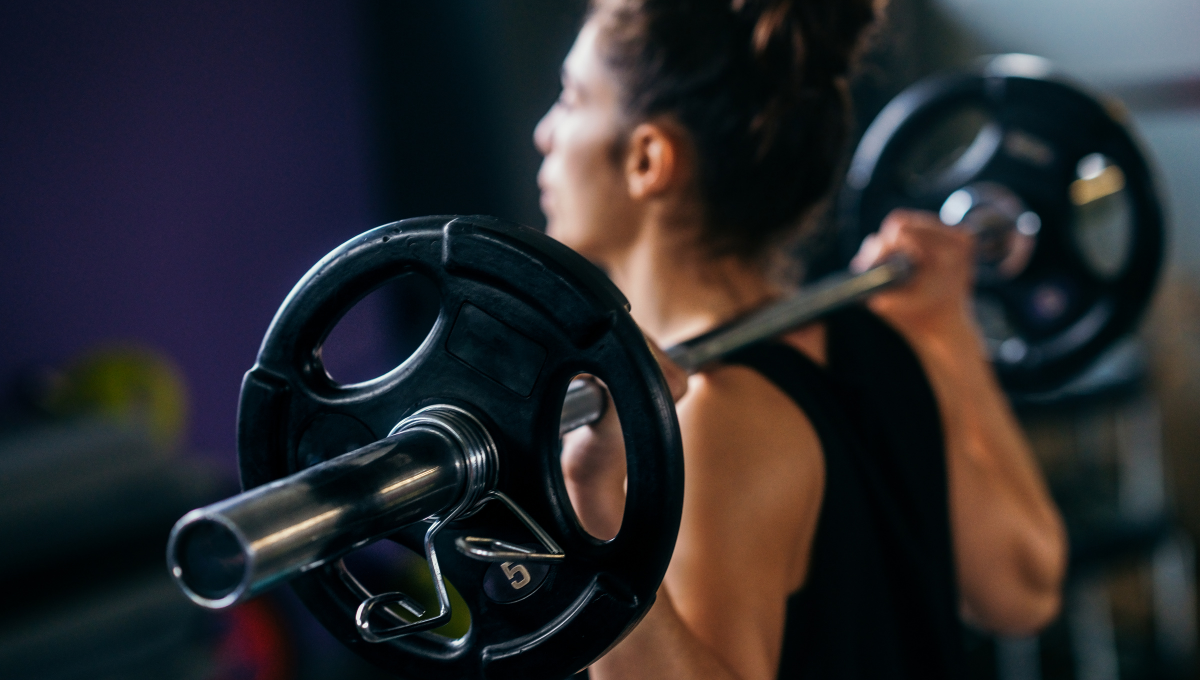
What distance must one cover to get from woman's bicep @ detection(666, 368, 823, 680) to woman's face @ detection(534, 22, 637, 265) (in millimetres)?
227

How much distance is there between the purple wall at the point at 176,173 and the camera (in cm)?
193

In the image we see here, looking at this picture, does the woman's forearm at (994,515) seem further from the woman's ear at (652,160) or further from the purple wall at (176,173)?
the purple wall at (176,173)

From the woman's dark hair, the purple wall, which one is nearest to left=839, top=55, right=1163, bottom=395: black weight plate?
the woman's dark hair

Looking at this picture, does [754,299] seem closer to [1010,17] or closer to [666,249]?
[666,249]

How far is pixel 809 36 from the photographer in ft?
2.85

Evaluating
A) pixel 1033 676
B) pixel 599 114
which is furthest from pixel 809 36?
pixel 1033 676

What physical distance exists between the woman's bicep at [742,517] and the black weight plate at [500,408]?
0.20m

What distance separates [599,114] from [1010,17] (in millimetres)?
2472

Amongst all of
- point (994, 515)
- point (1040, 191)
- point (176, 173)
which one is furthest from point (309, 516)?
point (176, 173)

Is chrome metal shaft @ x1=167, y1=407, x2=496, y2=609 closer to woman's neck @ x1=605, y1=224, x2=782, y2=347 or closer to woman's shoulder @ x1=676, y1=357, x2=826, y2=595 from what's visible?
woman's shoulder @ x1=676, y1=357, x2=826, y2=595

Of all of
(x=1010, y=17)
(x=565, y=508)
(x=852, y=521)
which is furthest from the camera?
(x=1010, y=17)

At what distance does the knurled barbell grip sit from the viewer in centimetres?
57

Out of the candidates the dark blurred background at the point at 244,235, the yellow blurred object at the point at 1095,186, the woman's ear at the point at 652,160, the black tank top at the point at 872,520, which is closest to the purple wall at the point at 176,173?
the dark blurred background at the point at 244,235

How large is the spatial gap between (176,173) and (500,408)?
1963 millimetres
